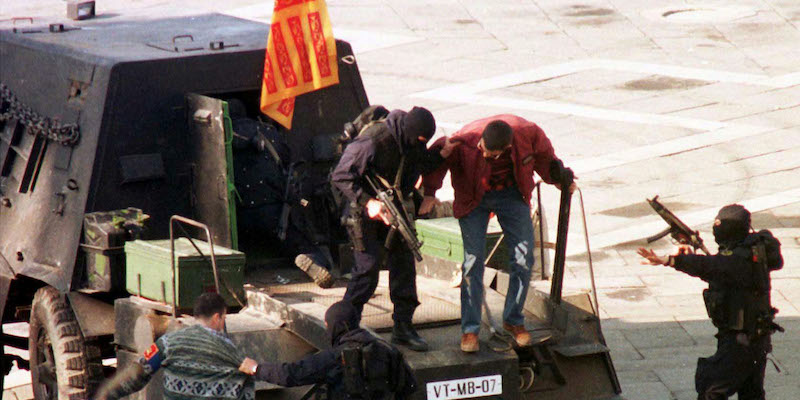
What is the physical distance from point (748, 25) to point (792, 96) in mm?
4675

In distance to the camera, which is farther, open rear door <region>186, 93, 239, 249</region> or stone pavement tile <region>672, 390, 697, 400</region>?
stone pavement tile <region>672, 390, 697, 400</region>

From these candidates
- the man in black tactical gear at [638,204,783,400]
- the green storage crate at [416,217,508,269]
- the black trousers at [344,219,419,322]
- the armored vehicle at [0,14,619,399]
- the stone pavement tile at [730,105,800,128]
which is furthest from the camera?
the stone pavement tile at [730,105,800,128]

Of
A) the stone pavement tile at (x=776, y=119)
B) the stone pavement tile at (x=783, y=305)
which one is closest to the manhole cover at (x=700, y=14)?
the stone pavement tile at (x=776, y=119)

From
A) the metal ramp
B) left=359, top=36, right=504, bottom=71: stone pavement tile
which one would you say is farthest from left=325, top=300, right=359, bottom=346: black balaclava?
left=359, top=36, right=504, bottom=71: stone pavement tile

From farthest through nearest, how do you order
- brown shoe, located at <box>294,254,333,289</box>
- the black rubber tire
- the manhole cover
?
the manhole cover, brown shoe, located at <box>294,254,333,289</box>, the black rubber tire

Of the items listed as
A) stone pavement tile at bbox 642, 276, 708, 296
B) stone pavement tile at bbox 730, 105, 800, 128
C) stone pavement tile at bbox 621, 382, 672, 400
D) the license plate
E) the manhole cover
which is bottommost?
the manhole cover

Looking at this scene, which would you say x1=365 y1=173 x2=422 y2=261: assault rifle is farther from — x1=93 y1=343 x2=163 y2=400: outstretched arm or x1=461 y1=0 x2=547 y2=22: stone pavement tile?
x1=461 y1=0 x2=547 y2=22: stone pavement tile

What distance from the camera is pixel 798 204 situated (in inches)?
699

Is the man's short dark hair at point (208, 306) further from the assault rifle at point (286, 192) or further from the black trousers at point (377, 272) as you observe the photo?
the assault rifle at point (286, 192)

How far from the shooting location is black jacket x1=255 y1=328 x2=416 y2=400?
27.5 feet

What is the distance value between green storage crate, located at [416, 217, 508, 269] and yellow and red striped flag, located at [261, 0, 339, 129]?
4.39ft

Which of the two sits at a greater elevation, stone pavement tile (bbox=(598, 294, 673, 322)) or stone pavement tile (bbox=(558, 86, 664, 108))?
stone pavement tile (bbox=(598, 294, 673, 322))

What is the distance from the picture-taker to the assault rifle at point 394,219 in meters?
9.07

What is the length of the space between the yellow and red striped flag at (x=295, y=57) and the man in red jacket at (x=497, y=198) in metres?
2.00
